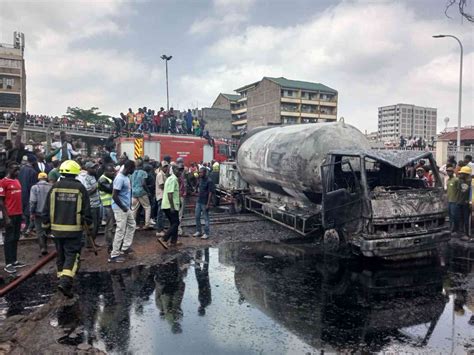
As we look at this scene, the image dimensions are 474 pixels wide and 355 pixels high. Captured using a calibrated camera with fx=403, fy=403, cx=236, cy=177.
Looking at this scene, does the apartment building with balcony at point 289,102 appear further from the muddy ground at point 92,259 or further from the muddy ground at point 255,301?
the muddy ground at point 255,301

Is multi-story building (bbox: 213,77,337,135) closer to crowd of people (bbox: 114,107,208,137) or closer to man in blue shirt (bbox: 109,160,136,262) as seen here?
crowd of people (bbox: 114,107,208,137)

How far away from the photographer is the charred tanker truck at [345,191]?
7.14m

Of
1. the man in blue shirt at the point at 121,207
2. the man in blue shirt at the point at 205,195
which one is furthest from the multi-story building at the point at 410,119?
the man in blue shirt at the point at 121,207

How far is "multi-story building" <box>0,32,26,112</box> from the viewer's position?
5038 cm

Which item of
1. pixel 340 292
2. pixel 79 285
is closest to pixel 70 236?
pixel 79 285

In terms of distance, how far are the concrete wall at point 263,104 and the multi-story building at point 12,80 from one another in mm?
32956

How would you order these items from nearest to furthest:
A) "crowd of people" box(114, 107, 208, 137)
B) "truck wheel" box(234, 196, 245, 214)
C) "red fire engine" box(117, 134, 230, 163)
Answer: "truck wheel" box(234, 196, 245, 214) < "red fire engine" box(117, 134, 230, 163) < "crowd of people" box(114, 107, 208, 137)

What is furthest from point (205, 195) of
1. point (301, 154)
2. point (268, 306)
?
point (268, 306)

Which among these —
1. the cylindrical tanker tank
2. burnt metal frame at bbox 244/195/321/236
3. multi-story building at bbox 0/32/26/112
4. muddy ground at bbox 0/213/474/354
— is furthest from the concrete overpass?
muddy ground at bbox 0/213/474/354

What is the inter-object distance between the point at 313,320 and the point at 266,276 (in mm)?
1909

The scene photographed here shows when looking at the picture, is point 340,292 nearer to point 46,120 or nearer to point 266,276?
point 266,276

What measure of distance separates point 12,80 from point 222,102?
3920cm

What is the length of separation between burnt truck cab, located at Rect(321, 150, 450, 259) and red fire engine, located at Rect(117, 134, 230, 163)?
14.8 m

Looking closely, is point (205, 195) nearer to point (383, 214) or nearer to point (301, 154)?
point (301, 154)
